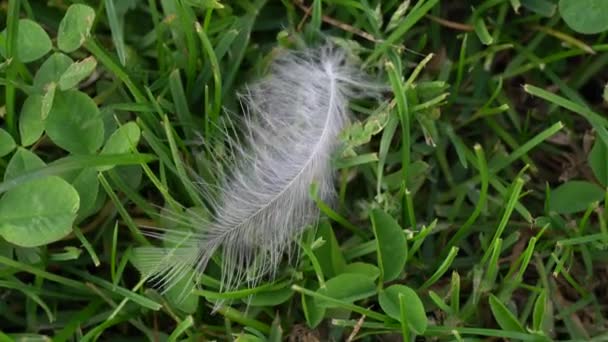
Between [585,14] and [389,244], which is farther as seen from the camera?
[585,14]

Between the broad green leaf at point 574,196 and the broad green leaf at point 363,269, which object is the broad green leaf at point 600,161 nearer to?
the broad green leaf at point 574,196

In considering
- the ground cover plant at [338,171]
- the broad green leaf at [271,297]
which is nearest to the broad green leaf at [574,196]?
the ground cover plant at [338,171]

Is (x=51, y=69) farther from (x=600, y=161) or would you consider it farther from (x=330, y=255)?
(x=600, y=161)

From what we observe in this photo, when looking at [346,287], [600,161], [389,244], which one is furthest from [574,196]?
[346,287]

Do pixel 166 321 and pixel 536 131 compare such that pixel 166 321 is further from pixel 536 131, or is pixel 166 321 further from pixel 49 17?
pixel 536 131

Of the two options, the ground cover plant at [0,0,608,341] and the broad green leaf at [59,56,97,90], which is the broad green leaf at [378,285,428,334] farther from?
the broad green leaf at [59,56,97,90]

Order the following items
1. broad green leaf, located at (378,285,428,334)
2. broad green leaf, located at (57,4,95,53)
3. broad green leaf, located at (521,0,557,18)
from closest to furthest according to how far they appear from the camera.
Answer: broad green leaf, located at (378,285,428,334)
broad green leaf, located at (57,4,95,53)
broad green leaf, located at (521,0,557,18)

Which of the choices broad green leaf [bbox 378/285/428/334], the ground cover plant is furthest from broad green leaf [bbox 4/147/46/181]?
broad green leaf [bbox 378/285/428/334]
